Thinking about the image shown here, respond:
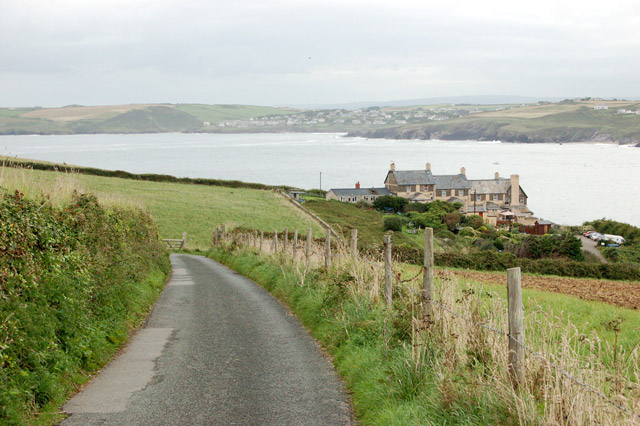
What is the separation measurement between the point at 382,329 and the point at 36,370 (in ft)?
16.5

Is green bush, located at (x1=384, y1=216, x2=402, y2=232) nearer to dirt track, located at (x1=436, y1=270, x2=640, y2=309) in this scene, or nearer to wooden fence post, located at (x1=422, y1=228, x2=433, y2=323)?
dirt track, located at (x1=436, y1=270, x2=640, y2=309)

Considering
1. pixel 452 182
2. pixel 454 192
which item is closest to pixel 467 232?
pixel 454 192

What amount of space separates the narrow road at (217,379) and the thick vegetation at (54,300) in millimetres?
443

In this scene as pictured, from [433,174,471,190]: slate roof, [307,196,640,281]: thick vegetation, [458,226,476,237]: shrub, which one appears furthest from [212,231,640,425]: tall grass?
[433,174,471,190]: slate roof

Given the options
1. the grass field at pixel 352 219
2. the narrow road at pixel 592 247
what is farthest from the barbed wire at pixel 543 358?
the grass field at pixel 352 219

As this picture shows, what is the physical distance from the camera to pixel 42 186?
1336cm

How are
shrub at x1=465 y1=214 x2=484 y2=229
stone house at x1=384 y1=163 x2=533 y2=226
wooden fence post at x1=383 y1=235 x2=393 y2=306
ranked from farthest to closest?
1. stone house at x1=384 y1=163 x2=533 y2=226
2. shrub at x1=465 y1=214 x2=484 y2=229
3. wooden fence post at x1=383 y1=235 x2=393 y2=306

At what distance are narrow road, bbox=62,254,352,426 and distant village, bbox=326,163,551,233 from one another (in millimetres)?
102650

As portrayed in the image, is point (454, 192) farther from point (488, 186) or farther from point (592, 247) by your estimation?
point (592, 247)

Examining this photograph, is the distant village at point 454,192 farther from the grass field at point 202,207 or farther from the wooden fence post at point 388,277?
the wooden fence post at point 388,277

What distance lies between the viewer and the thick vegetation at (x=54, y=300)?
7203 mm

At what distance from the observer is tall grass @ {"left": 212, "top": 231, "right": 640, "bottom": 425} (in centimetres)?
522

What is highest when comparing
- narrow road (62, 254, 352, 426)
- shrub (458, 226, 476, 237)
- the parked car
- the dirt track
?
narrow road (62, 254, 352, 426)

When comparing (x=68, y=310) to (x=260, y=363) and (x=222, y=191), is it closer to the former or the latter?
(x=260, y=363)
